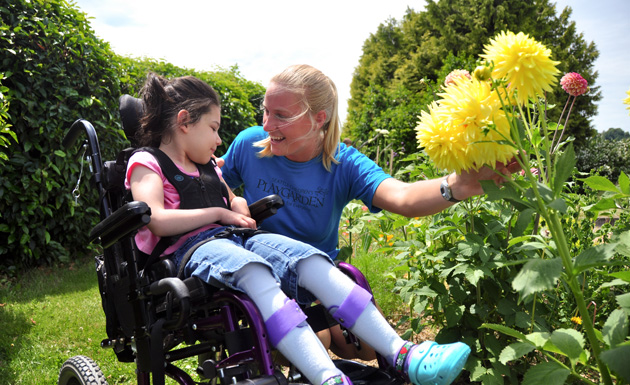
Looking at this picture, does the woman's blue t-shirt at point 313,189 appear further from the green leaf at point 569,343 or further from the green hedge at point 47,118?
the green hedge at point 47,118

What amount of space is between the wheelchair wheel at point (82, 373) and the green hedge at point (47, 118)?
242 centimetres

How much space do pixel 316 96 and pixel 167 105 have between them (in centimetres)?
64

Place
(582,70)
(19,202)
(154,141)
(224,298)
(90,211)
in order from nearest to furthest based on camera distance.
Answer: (224,298) < (154,141) < (19,202) < (90,211) < (582,70)

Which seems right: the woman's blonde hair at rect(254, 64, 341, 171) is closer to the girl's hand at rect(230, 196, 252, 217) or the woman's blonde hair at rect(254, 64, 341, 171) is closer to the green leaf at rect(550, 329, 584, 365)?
the girl's hand at rect(230, 196, 252, 217)

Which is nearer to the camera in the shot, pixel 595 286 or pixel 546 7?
pixel 595 286

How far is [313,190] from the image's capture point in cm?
224

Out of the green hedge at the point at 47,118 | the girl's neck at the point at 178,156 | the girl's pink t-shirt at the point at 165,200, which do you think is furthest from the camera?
the green hedge at the point at 47,118

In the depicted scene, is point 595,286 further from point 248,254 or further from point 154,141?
point 154,141

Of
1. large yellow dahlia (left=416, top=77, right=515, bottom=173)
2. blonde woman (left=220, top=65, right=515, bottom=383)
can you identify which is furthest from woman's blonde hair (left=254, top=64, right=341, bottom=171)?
large yellow dahlia (left=416, top=77, right=515, bottom=173)

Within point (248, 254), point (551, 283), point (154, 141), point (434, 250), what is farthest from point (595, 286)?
point (154, 141)

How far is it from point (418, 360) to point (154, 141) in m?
1.37

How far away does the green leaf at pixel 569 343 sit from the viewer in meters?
1.15

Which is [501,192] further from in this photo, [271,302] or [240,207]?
[240,207]

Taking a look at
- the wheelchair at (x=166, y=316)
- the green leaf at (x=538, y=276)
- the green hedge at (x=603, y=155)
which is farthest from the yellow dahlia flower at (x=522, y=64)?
the green hedge at (x=603, y=155)
